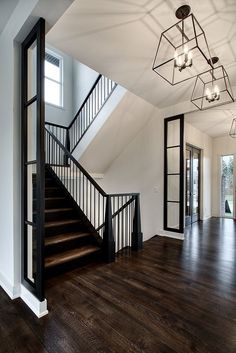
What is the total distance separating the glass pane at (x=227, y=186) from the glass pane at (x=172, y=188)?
12.4ft

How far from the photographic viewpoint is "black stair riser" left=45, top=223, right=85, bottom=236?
3319 millimetres

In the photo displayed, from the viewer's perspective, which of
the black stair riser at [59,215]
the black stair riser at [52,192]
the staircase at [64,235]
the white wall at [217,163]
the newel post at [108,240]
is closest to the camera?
the staircase at [64,235]

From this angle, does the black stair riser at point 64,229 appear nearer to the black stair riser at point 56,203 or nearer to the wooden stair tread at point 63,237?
the wooden stair tread at point 63,237

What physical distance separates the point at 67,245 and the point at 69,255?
229 mm

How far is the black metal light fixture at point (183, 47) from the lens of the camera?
81.1 inches

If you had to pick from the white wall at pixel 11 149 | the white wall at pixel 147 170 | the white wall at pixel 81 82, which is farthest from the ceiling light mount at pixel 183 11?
→ the white wall at pixel 81 82

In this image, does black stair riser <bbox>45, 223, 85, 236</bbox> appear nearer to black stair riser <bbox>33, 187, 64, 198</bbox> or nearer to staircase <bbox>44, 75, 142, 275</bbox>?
staircase <bbox>44, 75, 142, 275</bbox>

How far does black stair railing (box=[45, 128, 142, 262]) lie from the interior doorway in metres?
2.61

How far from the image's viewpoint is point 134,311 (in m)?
2.03

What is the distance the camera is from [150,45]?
270cm

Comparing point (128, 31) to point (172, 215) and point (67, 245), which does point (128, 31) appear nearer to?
point (67, 245)

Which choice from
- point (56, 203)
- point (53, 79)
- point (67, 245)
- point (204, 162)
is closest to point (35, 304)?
point (67, 245)

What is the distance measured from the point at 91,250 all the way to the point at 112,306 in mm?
1231

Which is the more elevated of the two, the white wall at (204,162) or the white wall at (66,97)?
the white wall at (66,97)
